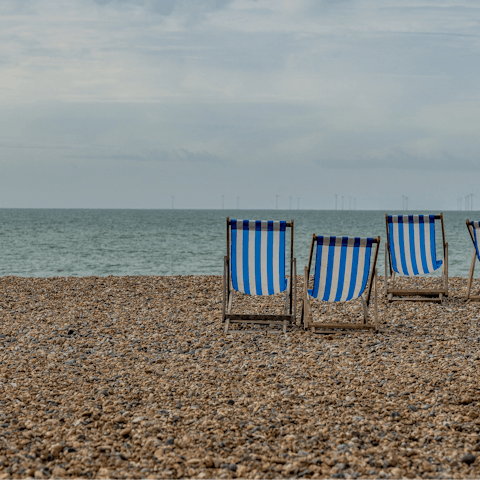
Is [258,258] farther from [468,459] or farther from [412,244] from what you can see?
[468,459]

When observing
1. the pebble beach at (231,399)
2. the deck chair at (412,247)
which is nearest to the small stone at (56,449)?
the pebble beach at (231,399)

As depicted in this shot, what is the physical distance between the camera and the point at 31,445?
2727 mm

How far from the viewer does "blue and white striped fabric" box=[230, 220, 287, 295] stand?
557 cm

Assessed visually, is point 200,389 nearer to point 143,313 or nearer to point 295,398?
point 295,398

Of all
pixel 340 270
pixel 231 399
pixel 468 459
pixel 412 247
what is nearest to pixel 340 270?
pixel 340 270

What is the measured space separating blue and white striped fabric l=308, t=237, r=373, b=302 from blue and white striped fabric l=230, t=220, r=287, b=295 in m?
0.39

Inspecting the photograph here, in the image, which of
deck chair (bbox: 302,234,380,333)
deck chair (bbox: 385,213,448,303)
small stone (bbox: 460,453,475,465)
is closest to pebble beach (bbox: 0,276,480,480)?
small stone (bbox: 460,453,475,465)

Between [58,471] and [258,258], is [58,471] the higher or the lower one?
the lower one

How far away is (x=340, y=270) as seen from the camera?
215 inches

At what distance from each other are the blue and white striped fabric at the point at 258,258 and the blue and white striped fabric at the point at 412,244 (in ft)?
7.02

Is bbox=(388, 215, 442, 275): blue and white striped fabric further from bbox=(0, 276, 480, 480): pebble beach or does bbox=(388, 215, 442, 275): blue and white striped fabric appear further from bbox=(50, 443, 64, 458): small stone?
bbox=(50, 443, 64, 458): small stone

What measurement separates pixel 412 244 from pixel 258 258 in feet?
8.60

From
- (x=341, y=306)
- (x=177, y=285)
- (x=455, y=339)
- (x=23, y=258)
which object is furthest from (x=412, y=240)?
(x=23, y=258)

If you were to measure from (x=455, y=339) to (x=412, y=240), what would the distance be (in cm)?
250
